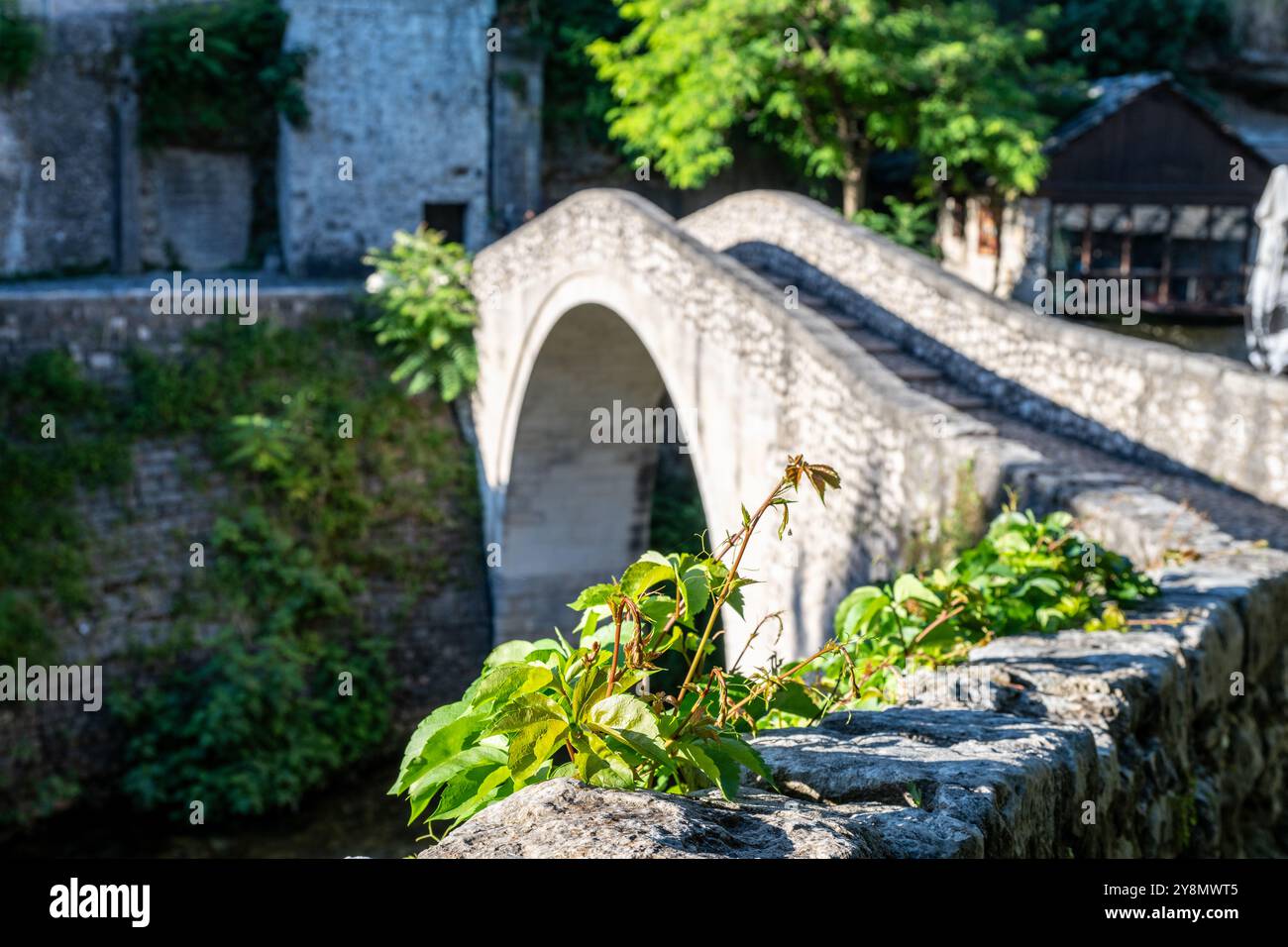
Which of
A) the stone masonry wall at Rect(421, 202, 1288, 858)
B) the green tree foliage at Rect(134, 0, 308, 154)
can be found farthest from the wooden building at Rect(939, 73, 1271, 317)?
the stone masonry wall at Rect(421, 202, 1288, 858)

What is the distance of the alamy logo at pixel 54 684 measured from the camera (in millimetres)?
11188

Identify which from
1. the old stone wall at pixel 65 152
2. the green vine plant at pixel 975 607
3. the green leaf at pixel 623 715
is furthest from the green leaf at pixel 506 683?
the old stone wall at pixel 65 152

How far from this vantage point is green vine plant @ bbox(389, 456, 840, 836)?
187 centimetres

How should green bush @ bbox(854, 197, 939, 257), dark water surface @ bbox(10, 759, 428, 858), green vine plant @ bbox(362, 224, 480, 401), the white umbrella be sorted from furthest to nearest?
green bush @ bbox(854, 197, 939, 257), green vine plant @ bbox(362, 224, 480, 401), dark water surface @ bbox(10, 759, 428, 858), the white umbrella

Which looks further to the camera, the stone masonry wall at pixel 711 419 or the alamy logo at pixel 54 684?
the alamy logo at pixel 54 684

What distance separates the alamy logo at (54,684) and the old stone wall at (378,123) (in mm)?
7089

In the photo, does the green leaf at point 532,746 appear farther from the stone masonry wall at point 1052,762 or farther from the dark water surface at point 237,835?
the dark water surface at point 237,835

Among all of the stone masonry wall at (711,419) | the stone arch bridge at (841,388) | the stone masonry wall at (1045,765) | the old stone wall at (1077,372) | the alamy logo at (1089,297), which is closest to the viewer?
the stone masonry wall at (1045,765)

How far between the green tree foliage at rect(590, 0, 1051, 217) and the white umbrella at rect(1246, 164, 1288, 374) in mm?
7174

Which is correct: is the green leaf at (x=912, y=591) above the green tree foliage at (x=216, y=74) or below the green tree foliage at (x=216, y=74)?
below

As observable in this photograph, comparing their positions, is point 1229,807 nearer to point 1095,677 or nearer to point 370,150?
point 1095,677

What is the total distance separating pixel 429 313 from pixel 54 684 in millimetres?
5085
